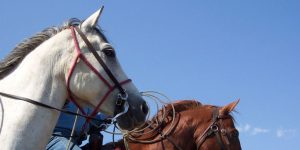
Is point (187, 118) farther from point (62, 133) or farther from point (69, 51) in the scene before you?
point (69, 51)

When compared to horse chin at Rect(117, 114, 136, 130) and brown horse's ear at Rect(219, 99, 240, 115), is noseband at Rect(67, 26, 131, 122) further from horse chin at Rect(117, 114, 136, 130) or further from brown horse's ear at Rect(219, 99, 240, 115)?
brown horse's ear at Rect(219, 99, 240, 115)

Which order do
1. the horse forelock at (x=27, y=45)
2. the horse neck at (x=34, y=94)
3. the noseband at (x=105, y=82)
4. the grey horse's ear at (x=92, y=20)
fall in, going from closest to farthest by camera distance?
1. the horse neck at (x=34, y=94)
2. the noseband at (x=105, y=82)
3. the horse forelock at (x=27, y=45)
4. the grey horse's ear at (x=92, y=20)

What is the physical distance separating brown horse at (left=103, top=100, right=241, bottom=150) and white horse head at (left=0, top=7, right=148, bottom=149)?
3.22 m

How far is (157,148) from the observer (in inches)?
328

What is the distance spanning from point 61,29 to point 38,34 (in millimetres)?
254

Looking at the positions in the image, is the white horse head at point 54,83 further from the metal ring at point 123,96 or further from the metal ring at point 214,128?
the metal ring at point 214,128

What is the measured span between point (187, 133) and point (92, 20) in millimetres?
3839

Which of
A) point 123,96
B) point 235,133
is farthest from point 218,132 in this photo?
point 123,96

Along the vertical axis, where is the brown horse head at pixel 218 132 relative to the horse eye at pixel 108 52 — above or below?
above

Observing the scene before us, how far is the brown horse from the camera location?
8.42 meters

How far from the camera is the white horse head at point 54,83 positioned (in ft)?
15.5

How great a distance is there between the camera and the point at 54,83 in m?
4.99

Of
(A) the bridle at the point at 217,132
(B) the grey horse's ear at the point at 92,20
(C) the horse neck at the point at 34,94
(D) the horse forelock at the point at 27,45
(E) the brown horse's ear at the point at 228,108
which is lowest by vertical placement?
(C) the horse neck at the point at 34,94

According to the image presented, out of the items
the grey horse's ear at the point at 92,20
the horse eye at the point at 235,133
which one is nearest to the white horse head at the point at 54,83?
the grey horse's ear at the point at 92,20
